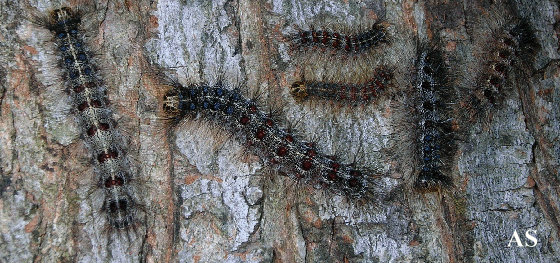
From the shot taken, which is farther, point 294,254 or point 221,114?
point 221,114

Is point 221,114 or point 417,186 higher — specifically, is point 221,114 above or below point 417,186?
above

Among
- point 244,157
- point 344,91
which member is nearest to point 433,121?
point 344,91

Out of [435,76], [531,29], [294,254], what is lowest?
[294,254]

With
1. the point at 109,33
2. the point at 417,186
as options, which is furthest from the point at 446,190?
the point at 109,33

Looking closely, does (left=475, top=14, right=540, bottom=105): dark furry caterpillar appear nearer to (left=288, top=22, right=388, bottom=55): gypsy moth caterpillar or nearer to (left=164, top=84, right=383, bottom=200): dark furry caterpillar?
(left=288, top=22, right=388, bottom=55): gypsy moth caterpillar

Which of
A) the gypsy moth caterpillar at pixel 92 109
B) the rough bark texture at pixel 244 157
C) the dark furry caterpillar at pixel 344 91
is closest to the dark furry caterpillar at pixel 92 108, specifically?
the gypsy moth caterpillar at pixel 92 109

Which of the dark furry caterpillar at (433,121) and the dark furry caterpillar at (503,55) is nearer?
the dark furry caterpillar at (433,121)

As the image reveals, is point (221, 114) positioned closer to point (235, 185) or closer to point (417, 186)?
point (235, 185)

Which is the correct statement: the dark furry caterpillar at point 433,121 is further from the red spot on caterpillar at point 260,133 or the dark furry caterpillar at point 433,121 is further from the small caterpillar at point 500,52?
the red spot on caterpillar at point 260,133
